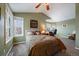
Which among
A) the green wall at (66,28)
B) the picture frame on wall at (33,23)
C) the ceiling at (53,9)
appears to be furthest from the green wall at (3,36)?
the green wall at (66,28)

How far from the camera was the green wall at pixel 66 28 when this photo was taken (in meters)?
2.33

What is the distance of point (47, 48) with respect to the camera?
2.30m

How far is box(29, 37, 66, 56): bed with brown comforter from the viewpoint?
2291 mm

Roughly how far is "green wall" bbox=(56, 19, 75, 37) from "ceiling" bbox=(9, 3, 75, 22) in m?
0.07

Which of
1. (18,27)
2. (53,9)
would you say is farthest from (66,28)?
(18,27)

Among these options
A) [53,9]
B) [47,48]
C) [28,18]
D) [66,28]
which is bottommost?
[47,48]

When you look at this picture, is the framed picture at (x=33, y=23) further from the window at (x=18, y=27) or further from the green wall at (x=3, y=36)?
the green wall at (x=3, y=36)

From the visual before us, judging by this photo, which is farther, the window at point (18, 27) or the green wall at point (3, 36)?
the window at point (18, 27)

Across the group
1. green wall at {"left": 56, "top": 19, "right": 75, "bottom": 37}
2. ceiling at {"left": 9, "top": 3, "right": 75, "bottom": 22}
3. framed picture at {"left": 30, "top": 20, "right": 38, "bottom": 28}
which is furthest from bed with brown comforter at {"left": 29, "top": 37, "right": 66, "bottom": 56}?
ceiling at {"left": 9, "top": 3, "right": 75, "bottom": 22}

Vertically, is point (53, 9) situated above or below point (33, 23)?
above

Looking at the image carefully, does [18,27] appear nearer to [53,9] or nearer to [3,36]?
[3,36]

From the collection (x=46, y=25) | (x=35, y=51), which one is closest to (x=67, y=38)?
(x=46, y=25)

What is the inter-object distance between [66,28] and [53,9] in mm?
436

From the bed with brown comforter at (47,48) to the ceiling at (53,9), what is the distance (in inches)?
17.2
